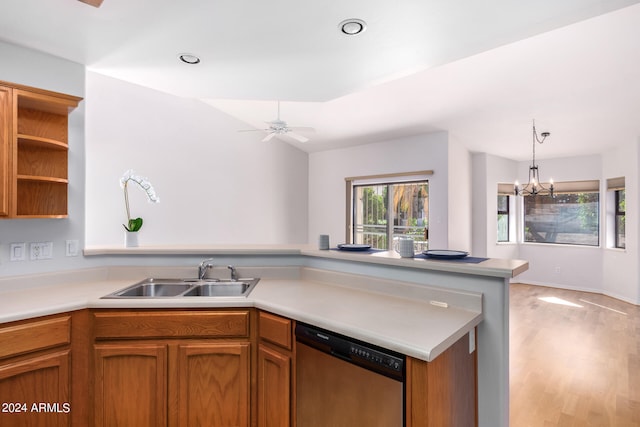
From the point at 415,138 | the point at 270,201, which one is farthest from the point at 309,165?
the point at 415,138

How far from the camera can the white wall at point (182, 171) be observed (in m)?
4.42

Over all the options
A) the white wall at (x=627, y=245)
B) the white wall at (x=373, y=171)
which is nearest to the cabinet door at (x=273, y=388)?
the white wall at (x=373, y=171)

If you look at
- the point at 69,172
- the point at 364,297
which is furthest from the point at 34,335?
the point at 364,297

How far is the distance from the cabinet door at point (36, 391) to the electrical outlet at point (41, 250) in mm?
800

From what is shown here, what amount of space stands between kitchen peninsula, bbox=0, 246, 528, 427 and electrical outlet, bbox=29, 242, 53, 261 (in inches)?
5.1

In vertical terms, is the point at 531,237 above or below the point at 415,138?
below

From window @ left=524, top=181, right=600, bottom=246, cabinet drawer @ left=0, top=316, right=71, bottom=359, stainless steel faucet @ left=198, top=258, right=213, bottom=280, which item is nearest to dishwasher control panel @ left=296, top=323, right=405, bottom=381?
stainless steel faucet @ left=198, top=258, right=213, bottom=280

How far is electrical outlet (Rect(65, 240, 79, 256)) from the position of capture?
2.28 m

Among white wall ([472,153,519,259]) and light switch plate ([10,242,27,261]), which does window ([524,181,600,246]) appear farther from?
light switch plate ([10,242,27,261])

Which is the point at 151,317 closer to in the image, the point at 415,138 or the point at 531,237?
the point at 415,138

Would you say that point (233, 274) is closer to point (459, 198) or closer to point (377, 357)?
point (377, 357)

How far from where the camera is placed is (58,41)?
6.52 feet

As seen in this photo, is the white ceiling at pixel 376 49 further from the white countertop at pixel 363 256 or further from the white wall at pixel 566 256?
the white wall at pixel 566 256

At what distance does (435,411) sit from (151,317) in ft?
4.79
